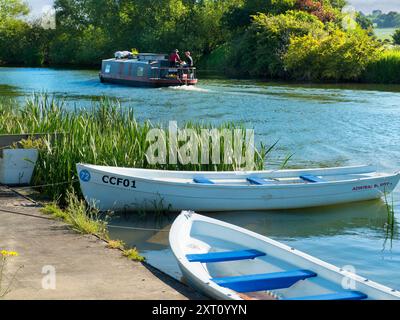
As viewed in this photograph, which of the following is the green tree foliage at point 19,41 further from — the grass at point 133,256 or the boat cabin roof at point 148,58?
the grass at point 133,256

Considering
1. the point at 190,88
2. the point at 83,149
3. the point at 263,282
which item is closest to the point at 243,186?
the point at 83,149

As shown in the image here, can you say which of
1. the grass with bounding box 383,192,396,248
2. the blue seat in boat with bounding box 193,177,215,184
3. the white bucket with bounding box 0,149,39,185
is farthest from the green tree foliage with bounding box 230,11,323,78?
the white bucket with bounding box 0,149,39,185

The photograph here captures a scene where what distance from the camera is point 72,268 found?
8.10m

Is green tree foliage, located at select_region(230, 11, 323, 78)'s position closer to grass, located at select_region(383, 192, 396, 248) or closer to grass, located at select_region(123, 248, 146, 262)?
grass, located at select_region(383, 192, 396, 248)

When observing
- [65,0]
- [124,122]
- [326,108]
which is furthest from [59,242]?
[65,0]

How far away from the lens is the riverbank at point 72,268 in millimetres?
7227

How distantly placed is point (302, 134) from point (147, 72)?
18.9 metres

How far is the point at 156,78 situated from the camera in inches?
1640

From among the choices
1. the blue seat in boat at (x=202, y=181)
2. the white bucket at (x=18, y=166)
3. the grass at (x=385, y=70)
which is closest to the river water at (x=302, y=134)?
the blue seat in boat at (x=202, y=181)

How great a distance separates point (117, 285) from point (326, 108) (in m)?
25.2

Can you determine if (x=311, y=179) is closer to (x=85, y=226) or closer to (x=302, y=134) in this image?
(x=85, y=226)

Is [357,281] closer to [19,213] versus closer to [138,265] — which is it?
[138,265]

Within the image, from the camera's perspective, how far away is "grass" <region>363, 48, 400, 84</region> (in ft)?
146

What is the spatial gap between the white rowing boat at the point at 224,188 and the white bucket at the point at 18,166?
5.27 ft
